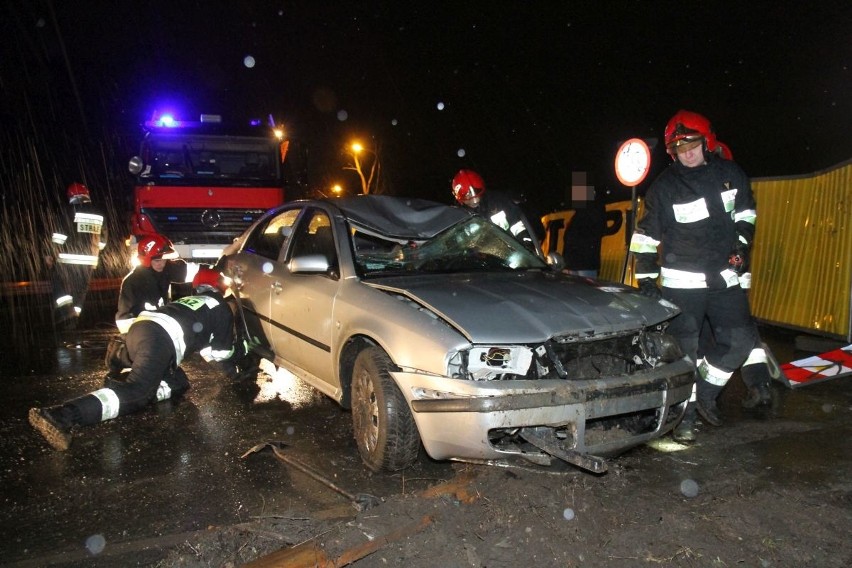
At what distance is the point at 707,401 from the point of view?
4785 mm

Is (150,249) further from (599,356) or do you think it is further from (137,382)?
(599,356)

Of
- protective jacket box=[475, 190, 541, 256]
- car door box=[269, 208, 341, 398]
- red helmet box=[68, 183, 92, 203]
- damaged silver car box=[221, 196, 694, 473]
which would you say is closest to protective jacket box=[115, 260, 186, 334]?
car door box=[269, 208, 341, 398]

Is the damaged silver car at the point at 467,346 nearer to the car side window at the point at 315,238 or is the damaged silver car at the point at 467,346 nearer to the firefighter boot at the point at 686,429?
the car side window at the point at 315,238

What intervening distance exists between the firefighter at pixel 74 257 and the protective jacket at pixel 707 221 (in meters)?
7.07

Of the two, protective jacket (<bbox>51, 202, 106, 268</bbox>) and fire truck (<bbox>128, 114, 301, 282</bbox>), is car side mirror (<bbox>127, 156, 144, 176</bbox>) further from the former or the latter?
protective jacket (<bbox>51, 202, 106, 268</bbox>)

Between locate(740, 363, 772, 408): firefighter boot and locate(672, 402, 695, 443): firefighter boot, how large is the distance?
0.96m

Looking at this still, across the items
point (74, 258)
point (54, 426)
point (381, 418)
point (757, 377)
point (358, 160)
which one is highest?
point (358, 160)

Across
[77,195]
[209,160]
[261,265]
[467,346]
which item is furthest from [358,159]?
[467,346]

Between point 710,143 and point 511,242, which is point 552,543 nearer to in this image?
point 511,242

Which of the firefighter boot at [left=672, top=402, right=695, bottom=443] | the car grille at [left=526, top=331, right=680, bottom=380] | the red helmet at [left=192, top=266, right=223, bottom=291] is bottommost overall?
the firefighter boot at [left=672, top=402, right=695, bottom=443]

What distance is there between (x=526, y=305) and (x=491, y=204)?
10.5ft

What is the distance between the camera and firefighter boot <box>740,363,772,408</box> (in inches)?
201

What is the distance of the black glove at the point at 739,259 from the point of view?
14.6ft

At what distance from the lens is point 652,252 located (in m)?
4.73
